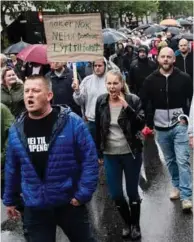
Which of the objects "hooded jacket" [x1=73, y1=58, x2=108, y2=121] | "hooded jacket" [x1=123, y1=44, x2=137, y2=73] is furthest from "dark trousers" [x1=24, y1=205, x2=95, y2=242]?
"hooded jacket" [x1=123, y1=44, x2=137, y2=73]

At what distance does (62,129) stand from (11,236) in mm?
2103

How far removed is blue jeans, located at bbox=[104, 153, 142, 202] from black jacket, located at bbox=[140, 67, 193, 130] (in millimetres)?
822

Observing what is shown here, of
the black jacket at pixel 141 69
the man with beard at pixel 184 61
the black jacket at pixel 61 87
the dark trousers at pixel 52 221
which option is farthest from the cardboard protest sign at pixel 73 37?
the black jacket at pixel 141 69

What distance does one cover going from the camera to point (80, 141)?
343 cm

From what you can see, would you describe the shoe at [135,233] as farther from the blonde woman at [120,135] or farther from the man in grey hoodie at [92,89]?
the man in grey hoodie at [92,89]

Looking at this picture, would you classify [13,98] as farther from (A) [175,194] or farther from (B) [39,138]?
(A) [175,194]

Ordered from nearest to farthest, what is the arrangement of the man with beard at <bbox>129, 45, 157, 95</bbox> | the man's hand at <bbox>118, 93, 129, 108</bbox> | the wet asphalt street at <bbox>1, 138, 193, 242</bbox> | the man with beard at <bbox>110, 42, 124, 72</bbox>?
the man's hand at <bbox>118, 93, 129, 108</bbox>, the wet asphalt street at <bbox>1, 138, 193, 242</bbox>, the man with beard at <bbox>129, 45, 157, 95</bbox>, the man with beard at <bbox>110, 42, 124, 72</bbox>

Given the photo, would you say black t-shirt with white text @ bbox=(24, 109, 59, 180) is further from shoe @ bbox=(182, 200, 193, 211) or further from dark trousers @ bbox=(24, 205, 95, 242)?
shoe @ bbox=(182, 200, 193, 211)

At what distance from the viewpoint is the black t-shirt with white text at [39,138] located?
3.39 metres

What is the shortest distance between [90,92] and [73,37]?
66cm

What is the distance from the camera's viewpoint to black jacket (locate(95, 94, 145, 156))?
14.6ft

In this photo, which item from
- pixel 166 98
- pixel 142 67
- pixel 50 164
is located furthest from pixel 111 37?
pixel 50 164

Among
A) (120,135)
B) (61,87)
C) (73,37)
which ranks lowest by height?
(120,135)

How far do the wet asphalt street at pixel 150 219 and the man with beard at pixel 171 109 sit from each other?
0.25 m
